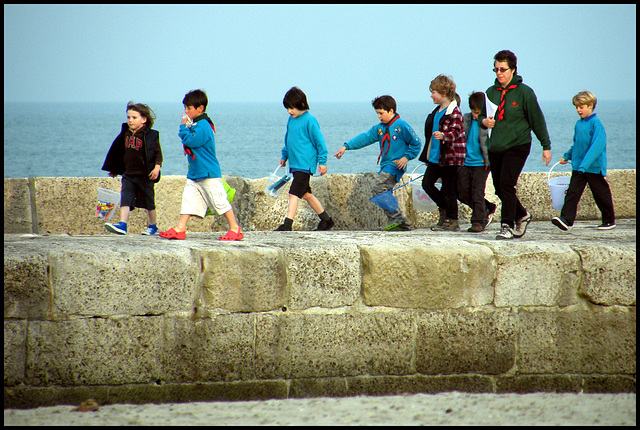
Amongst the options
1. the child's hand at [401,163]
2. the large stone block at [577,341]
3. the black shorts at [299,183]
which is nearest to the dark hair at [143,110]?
the black shorts at [299,183]

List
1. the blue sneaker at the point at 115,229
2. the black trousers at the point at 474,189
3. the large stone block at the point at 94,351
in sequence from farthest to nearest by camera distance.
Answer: the black trousers at the point at 474,189 → the blue sneaker at the point at 115,229 → the large stone block at the point at 94,351

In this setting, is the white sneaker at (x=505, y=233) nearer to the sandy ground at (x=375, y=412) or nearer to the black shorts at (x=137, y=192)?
the sandy ground at (x=375, y=412)

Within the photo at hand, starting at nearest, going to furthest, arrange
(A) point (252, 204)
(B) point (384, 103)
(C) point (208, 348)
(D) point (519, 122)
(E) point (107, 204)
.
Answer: (C) point (208, 348), (D) point (519, 122), (E) point (107, 204), (B) point (384, 103), (A) point (252, 204)

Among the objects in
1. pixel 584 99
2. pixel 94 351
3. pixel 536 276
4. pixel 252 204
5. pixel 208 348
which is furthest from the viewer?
pixel 252 204

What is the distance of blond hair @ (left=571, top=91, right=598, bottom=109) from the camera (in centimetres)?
570

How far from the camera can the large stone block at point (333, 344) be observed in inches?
154

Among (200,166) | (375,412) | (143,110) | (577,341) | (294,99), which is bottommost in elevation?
(375,412)

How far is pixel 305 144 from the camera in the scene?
20.0 feet

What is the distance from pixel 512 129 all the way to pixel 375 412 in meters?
2.56

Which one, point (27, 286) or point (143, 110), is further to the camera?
point (143, 110)

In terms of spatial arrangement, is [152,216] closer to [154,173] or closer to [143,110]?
[154,173]

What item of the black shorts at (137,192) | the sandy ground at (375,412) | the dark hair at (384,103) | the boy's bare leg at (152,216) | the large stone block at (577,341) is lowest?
the sandy ground at (375,412)

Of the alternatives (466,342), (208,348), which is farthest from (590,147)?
(208,348)

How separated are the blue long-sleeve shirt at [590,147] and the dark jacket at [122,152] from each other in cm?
379
